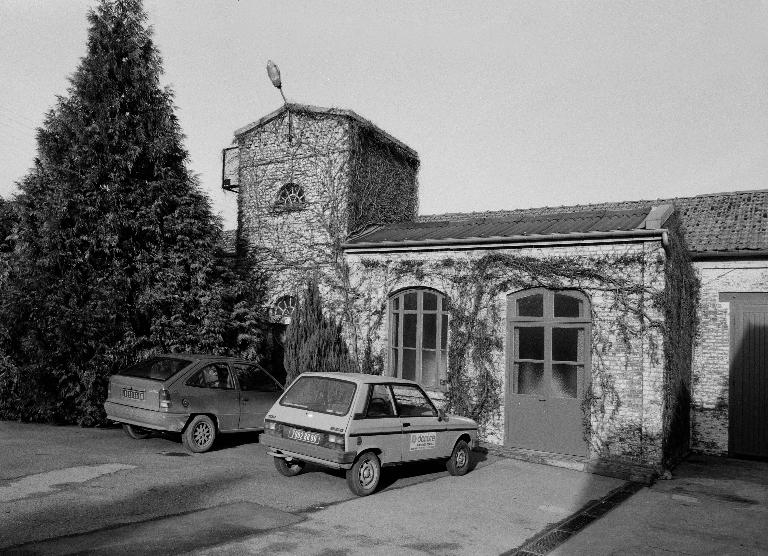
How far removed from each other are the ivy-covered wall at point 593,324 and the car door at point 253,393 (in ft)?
8.72

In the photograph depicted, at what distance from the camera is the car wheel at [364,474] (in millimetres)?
8023

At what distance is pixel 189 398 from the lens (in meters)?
10.0

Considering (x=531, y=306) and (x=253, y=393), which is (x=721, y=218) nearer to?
(x=531, y=306)

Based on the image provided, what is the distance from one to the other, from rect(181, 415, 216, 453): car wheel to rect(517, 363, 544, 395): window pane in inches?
217

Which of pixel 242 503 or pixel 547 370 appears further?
pixel 547 370

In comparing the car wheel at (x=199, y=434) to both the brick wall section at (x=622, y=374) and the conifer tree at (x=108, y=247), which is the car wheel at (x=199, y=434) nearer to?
the conifer tree at (x=108, y=247)

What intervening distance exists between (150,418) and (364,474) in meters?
3.81

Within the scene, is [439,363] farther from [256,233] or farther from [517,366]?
[256,233]

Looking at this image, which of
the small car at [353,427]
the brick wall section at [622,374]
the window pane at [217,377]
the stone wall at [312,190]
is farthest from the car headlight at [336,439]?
the stone wall at [312,190]

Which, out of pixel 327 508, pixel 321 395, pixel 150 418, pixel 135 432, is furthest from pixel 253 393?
pixel 327 508

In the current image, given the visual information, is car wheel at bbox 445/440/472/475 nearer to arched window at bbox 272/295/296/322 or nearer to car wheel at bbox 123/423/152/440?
car wheel at bbox 123/423/152/440

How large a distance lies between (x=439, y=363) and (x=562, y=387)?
252 centimetres

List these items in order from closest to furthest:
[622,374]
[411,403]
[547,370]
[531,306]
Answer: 1. [411,403]
2. [622,374]
3. [547,370]
4. [531,306]

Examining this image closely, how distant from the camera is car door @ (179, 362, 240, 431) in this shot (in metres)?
10.1
